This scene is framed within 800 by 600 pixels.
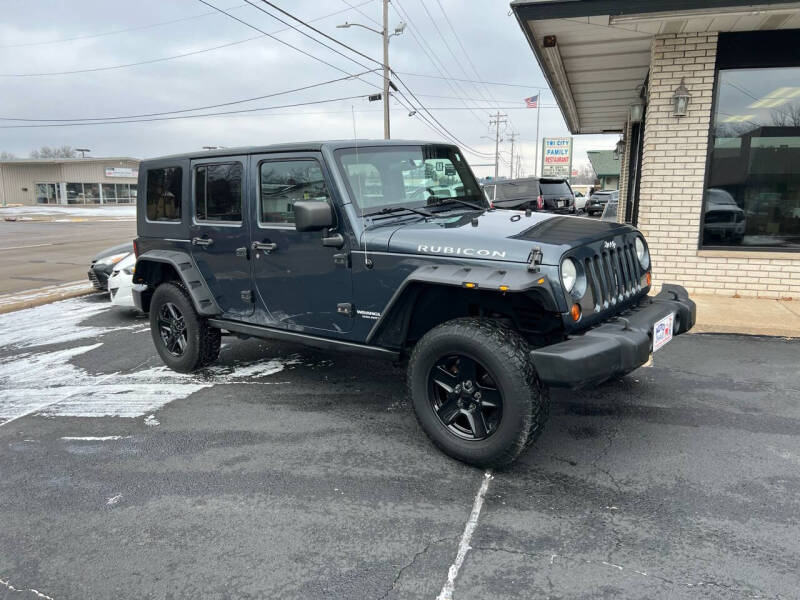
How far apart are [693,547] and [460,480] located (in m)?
1.21

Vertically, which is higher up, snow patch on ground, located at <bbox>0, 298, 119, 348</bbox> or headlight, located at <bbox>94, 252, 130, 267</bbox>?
headlight, located at <bbox>94, 252, 130, 267</bbox>

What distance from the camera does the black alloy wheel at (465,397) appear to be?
11.3 feet

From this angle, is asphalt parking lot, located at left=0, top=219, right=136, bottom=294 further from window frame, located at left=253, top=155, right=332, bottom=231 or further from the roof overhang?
the roof overhang

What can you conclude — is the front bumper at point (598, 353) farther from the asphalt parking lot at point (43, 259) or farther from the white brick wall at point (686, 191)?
the asphalt parking lot at point (43, 259)

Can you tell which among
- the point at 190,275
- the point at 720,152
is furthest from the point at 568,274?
the point at 720,152

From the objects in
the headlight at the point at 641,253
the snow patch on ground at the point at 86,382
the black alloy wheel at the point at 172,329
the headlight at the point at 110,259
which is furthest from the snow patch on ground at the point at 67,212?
the headlight at the point at 641,253

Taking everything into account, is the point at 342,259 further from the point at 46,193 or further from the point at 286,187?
the point at 46,193

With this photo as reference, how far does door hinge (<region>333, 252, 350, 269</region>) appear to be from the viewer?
398cm

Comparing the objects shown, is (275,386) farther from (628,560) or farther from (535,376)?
(628,560)

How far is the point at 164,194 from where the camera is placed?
213 inches

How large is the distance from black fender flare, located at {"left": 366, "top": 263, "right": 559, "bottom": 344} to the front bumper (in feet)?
0.86

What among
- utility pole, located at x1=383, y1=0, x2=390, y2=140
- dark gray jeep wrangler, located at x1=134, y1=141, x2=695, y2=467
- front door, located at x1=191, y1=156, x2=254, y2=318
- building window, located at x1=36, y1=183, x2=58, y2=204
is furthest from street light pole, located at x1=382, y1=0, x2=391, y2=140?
building window, located at x1=36, y1=183, x2=58, y2=204

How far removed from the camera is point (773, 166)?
25.4ft

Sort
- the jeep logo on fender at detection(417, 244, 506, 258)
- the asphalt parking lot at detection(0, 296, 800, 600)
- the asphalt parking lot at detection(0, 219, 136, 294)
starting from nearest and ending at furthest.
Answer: the asphalt parking lot at detection(0, 296, 800, 600)
the jeep logo on fender at detection(417, 244, 506, 258)
the asphalt parking lot at detection(0, 219, 136, 294)
